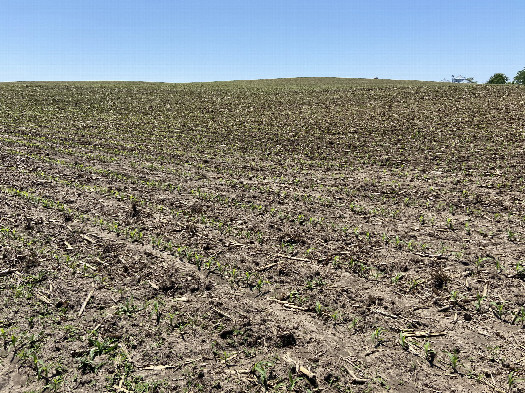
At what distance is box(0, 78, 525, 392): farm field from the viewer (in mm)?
4734

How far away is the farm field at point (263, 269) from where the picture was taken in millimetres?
4734

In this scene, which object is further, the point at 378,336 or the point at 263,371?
the point at 378,336

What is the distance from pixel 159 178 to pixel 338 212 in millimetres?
6100

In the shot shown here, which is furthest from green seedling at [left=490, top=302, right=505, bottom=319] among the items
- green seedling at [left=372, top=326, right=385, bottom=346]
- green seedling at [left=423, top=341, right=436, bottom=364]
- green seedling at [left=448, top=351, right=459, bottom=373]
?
green seedling at [left=372, top=326, right=385, bottom=346]

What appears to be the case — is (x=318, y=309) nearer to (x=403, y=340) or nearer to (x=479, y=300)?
(x=403, y=340)

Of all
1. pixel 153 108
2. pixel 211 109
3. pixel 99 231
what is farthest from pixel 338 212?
pixel 153 108

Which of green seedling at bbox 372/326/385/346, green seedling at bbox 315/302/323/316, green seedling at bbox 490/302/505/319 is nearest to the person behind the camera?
green seedling at bbox 372/326/385/346

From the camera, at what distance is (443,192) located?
11.1 meters

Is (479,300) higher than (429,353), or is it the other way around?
(479,300)

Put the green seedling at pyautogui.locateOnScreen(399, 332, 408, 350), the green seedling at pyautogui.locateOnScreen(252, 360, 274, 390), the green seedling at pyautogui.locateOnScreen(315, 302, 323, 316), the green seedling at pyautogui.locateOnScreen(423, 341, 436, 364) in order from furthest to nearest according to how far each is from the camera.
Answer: the green seedling at pyautogui.locateOnScreen(315, 302, 323, 316) < the green seedling at pyautogui.locateOnScreen(399, 332, 408, 350) < the green seedling at pyautogui.locateOnScreen(423, 341, 436, 364) < the green seedling at pyautogui.locateOnScreen(252, 360, 274, 390)

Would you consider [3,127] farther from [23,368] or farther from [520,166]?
[520,166]

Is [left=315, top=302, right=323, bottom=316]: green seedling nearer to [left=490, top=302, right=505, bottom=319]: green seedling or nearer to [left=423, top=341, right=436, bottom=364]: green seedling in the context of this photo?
[left=423, top=341, right=436, bottom=364]: green seedling

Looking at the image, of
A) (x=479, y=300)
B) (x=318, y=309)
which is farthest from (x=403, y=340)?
(x=479, y=300)

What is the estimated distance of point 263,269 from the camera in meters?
7.00
